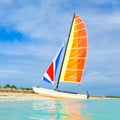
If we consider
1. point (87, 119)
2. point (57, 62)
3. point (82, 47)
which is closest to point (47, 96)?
point (57, 62)

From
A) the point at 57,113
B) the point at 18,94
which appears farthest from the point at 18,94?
the point at 57,113

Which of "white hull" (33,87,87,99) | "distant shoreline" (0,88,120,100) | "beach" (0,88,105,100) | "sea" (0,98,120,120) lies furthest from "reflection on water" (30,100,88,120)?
"white hull" (33,87,87,99)

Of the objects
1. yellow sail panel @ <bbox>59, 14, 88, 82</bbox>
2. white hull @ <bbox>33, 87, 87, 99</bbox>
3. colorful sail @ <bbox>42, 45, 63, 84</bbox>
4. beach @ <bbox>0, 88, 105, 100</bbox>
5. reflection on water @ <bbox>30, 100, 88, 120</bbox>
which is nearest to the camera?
reflection on water @ <bbox>30, 100, 88, 120</bbox>

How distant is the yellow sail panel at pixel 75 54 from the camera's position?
120ft

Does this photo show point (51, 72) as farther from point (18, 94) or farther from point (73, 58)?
point (18, 94)

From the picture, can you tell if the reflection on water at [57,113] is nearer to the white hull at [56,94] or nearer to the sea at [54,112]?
the sea at [54,112]

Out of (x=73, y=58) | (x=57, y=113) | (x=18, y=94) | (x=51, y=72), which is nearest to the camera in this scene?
(x=57, y=113)

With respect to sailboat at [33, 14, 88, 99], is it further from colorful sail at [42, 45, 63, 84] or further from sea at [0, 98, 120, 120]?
sea at [0, 98, 120, 120]

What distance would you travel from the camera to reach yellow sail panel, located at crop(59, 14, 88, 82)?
120ft

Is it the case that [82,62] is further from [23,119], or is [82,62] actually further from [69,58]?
[23,119]

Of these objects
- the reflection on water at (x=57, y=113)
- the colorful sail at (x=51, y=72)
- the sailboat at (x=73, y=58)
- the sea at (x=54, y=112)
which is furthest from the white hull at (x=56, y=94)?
the reflection on water at (x=57, y=113)

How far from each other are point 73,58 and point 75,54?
1.66ft

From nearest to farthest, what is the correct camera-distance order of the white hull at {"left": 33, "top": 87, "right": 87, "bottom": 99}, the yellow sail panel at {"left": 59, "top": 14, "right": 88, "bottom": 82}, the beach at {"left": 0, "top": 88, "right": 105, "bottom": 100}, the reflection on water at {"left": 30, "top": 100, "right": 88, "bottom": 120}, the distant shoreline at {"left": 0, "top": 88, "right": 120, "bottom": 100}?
the reflection on water at {"left": 30, "top": 100, "right": 88, "bottom": 120}, the beach at {"left": 0, "top": 88, "right": 105, "bottom": 100}, the distant shoreline at {"left": 0, "top": 88, "right": 120, "bottom": 100}, the white hull at {"left": 33, "top": 87, "right": 87, "bottom": 99}, the yellow sail panel at {"left": 59, "top": 14, "right": 88, "bottom": 82}

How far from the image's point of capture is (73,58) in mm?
37188
